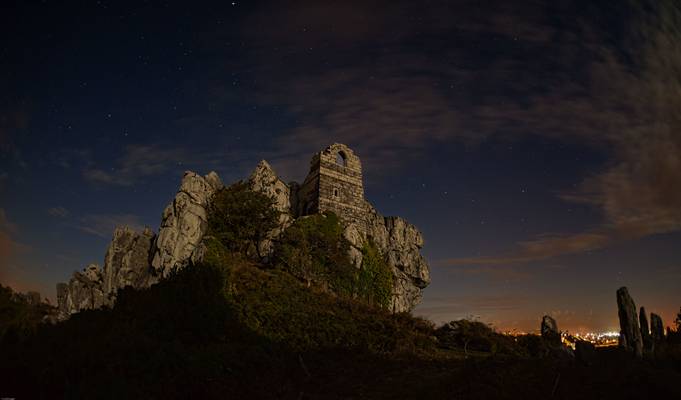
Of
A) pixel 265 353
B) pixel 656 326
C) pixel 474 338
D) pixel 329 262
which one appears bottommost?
pixel 265 353

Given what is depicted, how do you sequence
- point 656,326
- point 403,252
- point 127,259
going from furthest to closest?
point 403,252
point 127,259
point 656,326

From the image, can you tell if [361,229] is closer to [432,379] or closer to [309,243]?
[309,243]

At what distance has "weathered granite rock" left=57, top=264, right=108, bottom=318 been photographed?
4262 cm

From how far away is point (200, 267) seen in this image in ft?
61.2

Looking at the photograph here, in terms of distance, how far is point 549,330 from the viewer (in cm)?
2791

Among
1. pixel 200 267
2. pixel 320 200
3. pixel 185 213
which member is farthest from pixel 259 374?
pixel 320 200

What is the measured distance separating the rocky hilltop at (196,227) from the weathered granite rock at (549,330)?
59.8 ft

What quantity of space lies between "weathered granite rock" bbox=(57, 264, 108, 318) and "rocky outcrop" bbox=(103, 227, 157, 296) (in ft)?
7.66

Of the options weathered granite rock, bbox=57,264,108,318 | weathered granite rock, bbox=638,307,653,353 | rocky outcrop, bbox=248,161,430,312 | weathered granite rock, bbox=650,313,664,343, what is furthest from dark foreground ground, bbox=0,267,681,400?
weathered granite rock, bbox=57,264,108,318

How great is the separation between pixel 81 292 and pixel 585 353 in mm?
51095

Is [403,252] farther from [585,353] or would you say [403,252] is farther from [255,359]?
[255,359]

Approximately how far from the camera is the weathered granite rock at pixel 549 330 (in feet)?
86.3

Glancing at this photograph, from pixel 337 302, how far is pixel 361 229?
21155 millimetres

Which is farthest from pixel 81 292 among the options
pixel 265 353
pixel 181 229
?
pixel 265 353
